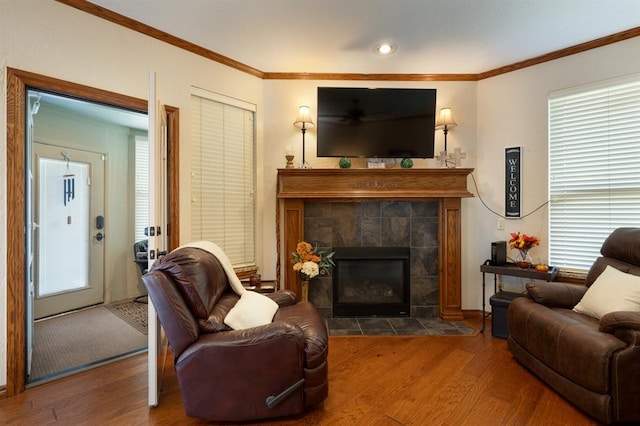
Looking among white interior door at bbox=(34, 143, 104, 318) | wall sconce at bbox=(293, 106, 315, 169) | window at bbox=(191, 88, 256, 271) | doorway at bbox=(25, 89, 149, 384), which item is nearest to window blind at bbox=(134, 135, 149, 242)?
doorway at bbox=(25, 89, 149, 384)

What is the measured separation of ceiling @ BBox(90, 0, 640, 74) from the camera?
7.47ft

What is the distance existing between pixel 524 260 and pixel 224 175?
318 centimetres

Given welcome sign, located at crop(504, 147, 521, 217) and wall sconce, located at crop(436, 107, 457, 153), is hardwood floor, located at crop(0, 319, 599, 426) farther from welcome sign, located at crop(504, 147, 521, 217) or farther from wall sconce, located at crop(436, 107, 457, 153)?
wall sconce, located at crop(436, 107, 457, 153)

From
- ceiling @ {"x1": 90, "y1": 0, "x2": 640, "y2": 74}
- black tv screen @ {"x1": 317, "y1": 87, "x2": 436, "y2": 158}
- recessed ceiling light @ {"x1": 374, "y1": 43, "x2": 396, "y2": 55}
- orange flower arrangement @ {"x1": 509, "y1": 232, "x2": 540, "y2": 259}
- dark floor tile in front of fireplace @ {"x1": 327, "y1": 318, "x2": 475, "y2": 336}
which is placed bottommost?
dark floor tile in front of fireplace @ {"x1": 327, "y1": 318, "x2": 475, "y2": 336}

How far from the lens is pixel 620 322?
5.65ft

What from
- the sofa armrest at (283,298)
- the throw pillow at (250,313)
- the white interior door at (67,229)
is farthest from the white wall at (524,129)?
the white interior door at (67,229)

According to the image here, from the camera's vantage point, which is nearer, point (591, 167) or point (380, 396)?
point (380, 396)

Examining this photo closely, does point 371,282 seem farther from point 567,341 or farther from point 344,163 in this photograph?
point 567,341

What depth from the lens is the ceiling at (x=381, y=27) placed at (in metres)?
2.28

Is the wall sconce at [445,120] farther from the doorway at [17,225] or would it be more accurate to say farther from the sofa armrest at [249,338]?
the doorway at [17,225]

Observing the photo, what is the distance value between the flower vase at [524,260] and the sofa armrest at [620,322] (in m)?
1.10

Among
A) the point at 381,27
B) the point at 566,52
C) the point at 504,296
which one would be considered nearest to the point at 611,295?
the point at 504,296

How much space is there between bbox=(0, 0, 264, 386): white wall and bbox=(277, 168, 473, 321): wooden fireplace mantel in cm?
102

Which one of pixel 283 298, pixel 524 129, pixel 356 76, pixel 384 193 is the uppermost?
pixel 356 76
